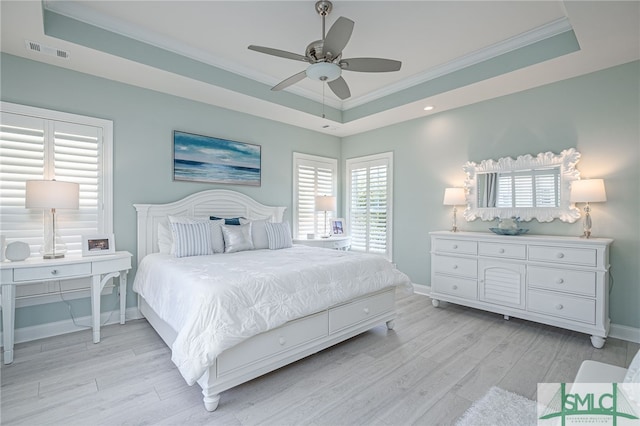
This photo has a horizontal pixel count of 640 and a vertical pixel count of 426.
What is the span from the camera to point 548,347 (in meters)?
2.85

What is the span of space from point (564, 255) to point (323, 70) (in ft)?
9.53

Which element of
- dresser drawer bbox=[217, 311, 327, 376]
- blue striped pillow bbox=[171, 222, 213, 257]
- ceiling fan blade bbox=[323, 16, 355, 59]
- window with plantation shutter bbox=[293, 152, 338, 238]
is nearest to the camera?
dresser drawer bbox=[217, 311, 327, 376]

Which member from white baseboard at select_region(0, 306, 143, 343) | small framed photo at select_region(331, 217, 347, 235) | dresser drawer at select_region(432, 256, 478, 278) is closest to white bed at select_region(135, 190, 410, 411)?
white baseboard at select_region(0, 306, 143, 343)

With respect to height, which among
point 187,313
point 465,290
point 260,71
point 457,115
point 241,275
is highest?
point 260,71

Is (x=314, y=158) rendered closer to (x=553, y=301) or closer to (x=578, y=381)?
(x=553, y=301)

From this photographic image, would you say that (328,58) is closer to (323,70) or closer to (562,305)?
(323,70)

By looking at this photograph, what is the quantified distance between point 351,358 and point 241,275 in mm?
1207

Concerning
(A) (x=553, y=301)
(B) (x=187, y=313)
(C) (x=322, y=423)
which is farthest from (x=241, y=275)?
(A) (x=553, y=301)

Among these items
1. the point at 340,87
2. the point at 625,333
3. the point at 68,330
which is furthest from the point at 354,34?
the point at 68,330

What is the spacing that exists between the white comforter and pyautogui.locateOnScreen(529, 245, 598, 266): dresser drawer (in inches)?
53.6

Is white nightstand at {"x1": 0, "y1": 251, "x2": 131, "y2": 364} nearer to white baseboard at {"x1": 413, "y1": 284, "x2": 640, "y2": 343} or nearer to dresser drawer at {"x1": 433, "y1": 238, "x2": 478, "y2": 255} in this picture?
dresser drawer at {"x1": 433, "y1": 238, "x2": 478, "y2": 255}

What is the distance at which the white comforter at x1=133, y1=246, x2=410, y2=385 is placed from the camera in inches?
74.8

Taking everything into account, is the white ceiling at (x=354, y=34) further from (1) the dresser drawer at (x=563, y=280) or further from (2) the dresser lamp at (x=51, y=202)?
(1) the dresser drawer at (x=563, y=280)

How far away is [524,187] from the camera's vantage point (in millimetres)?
3693
